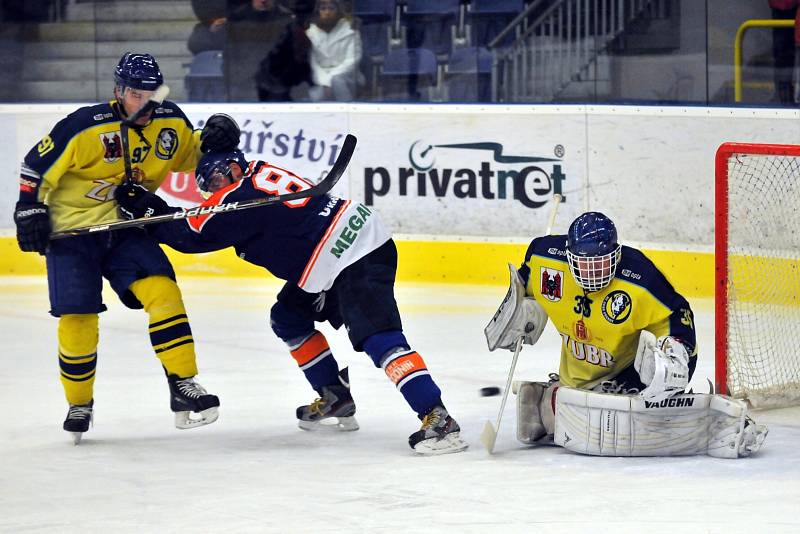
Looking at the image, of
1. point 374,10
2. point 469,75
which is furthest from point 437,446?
point 374,10

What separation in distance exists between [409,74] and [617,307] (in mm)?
3735

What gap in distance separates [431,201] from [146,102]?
10.4ft

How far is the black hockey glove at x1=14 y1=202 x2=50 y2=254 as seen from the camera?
4375 millimetres

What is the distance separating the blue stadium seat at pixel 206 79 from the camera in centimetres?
798

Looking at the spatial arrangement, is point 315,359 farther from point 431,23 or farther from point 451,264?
point 431,23

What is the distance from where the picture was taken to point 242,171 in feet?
14.4

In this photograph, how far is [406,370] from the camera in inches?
166

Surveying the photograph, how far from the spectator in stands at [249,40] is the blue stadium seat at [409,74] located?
2.20 ft

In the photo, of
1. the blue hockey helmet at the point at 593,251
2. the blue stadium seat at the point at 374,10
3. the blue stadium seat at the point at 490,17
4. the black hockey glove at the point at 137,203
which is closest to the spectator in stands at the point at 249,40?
the blue stadium seat at the point at 374,10

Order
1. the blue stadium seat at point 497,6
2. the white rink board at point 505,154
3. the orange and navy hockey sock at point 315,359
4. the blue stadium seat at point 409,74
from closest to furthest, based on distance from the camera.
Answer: the orange and navy hockey sock at point 315,359 → the white rink board at point 505,154 → the blue stadium seat at point 497,6 → the blue stadium seat at point 409,74

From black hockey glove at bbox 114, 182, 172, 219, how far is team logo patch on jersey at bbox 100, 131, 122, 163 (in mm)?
102

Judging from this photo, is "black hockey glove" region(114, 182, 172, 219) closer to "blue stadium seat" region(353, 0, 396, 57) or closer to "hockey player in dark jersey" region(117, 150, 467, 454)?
"hockey player in dark jersey" region(117, 150, 467, 454)

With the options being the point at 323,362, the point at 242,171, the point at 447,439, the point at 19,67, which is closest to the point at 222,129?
the point at 242,171

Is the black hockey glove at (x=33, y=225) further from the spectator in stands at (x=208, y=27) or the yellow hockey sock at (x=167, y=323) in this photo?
the spectator in stands at (x=208, y=27)
